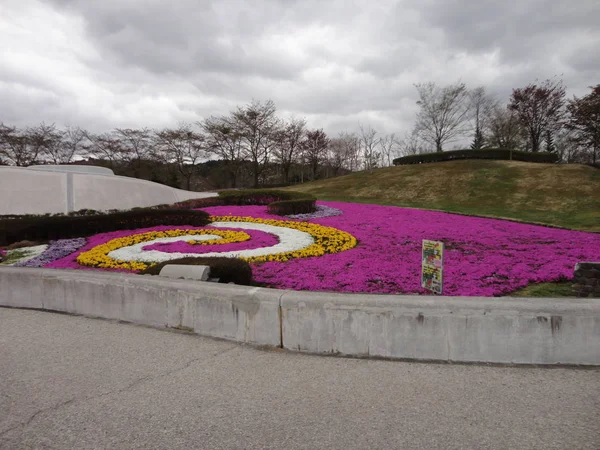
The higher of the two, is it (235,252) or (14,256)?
(235,252)

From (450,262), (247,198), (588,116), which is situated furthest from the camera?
(588,116)

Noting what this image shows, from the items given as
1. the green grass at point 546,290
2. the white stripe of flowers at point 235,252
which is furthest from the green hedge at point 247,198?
the green grass at point 546,290

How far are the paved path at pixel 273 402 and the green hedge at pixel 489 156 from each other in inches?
1710

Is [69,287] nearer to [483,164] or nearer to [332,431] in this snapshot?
[332,431]

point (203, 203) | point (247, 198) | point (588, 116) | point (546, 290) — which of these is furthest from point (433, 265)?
point (588, 116)

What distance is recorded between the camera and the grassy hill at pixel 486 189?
21.5 metres

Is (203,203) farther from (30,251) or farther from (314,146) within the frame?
(314,146)

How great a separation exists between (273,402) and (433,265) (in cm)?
283

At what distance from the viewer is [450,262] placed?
675 centimetres

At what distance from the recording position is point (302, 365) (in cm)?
321

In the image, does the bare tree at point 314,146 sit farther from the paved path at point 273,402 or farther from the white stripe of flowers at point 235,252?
the paved path at point 273,402

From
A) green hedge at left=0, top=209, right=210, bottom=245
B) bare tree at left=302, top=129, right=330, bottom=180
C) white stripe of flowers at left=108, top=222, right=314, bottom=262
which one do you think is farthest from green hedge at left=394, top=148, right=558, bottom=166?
green hedge at left=0, top=209, right=210, bottom=245

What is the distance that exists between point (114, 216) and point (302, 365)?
33.5ft

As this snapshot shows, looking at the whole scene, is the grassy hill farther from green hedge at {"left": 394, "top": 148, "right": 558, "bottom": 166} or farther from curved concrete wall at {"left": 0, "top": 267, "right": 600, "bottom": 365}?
curved concrete wall at {"left": 0, "top": 267, "right": 600, "bottom": 365}
